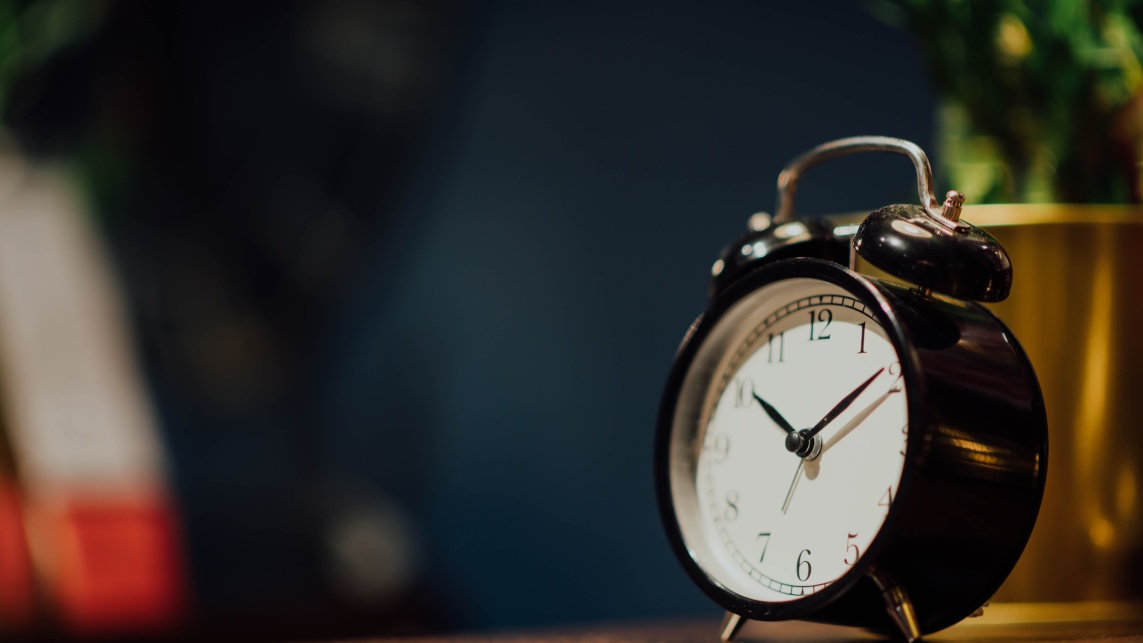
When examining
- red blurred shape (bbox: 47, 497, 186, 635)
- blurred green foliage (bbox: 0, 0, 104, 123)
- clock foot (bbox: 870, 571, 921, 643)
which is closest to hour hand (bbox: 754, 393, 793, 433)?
clock foot (bbox: 870, 571, 921, 643)

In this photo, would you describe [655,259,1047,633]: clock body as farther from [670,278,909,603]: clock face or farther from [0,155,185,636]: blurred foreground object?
[0,155,185,636]: blurred foreground object

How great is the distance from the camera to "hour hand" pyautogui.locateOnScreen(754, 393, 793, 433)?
59cm

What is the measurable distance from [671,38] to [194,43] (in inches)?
54.1

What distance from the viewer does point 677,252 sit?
5.40ft

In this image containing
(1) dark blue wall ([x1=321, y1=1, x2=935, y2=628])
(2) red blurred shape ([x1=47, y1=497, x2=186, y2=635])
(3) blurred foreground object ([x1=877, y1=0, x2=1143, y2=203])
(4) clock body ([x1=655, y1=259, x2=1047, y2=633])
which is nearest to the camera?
(4) clock body ([x1=655, y1=259, x2=1047, y2=633])

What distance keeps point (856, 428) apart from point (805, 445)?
1.3 inches

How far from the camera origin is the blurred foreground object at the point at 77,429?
7.07 feet

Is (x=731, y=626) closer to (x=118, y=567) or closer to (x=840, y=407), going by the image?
(x=840, y=407)

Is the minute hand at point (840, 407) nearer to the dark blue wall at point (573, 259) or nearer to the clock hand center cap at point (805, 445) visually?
the clock hand center cap at point (805, 445)

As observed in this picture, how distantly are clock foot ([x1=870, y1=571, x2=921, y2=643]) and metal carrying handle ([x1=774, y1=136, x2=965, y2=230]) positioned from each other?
0.65ft

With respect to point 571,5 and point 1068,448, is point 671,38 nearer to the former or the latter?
point 571,5

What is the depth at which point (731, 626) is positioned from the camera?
60 centimetres

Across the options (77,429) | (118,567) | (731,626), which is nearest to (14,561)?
(118,567)

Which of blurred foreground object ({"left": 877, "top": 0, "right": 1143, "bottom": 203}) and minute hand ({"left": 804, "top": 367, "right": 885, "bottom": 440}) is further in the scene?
blurred foreground object ({"left": 877, "top": 0, "right": 1143, "bottom": 203})
